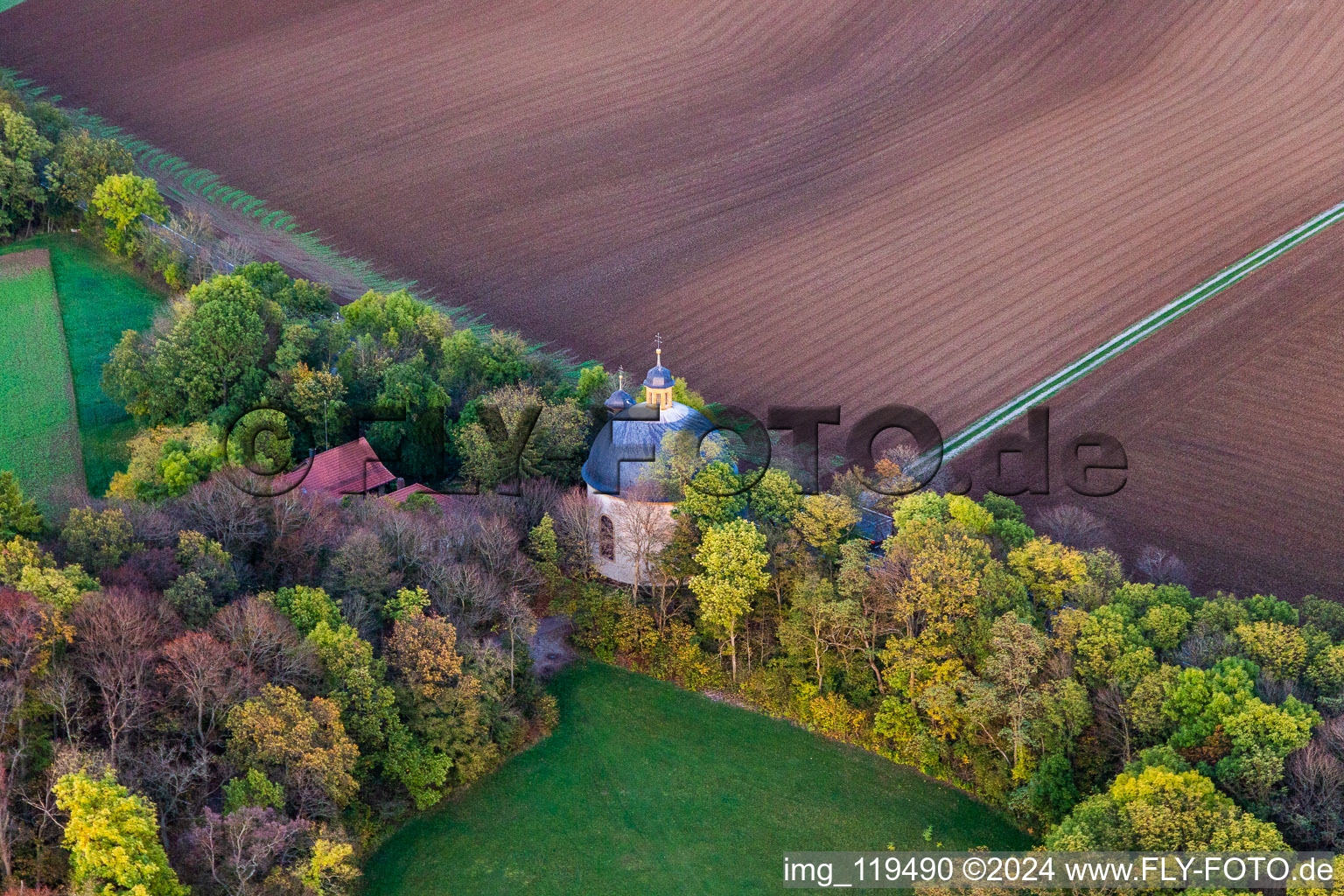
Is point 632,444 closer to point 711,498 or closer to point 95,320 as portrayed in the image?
point 711,498

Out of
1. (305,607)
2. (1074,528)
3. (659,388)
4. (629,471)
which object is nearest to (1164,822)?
(1074,528)

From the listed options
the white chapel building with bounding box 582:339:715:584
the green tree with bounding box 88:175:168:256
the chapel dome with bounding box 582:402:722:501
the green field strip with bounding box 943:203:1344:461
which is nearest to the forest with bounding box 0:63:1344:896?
the white chapel building with bounding box 582:339:715:584

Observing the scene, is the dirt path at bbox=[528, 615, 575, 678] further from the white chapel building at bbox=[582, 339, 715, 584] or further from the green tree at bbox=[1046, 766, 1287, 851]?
the green tree at bbox=[1046, 766, 1287, 851]

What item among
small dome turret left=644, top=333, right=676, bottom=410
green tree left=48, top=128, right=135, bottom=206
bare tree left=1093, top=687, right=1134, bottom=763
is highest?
green tree left=48, top=128, right=135, bottom=206

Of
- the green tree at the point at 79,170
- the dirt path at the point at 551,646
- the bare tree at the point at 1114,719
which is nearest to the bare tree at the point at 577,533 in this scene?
the dirt path at the point at 551,646

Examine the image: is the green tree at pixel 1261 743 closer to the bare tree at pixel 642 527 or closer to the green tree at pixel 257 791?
the bare tree at pixel 642 527
